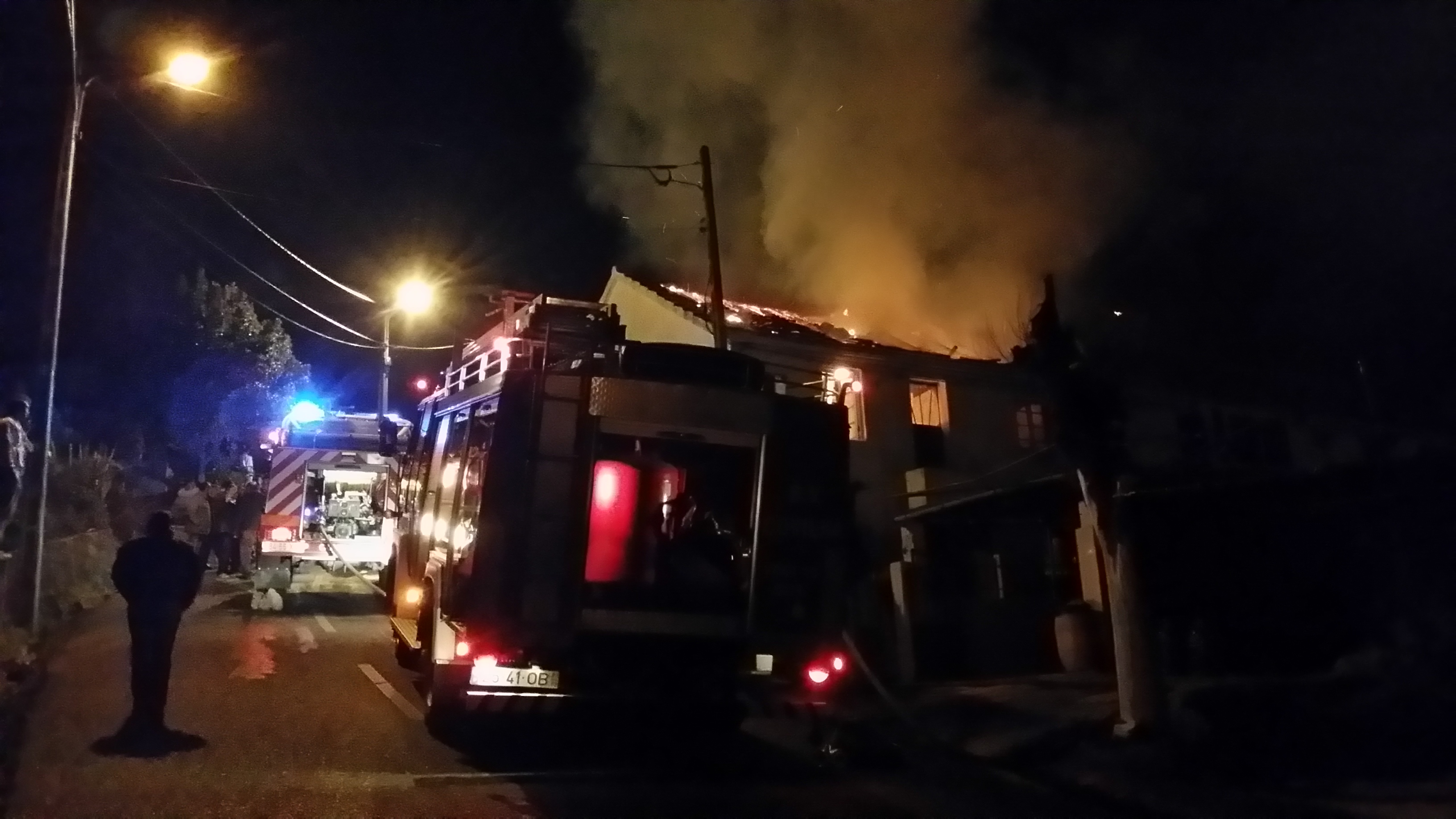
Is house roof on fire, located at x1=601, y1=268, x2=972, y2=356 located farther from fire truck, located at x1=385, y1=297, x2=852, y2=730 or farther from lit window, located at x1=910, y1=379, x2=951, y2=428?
fire truck, located at x1=385, y1=297, x2=852, y2=730

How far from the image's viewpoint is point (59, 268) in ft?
35.1

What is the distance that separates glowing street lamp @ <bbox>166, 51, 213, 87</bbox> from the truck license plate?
22.9 feet

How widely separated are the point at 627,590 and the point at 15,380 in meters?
11.4

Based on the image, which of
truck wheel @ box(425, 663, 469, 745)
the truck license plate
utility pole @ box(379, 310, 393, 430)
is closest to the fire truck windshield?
the truck license plate

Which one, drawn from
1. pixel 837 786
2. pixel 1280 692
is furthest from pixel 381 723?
pixel 1280 692

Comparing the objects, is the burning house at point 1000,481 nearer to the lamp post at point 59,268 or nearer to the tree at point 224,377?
the lamp post at point 59,268

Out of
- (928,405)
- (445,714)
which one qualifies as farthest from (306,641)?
(928,405)

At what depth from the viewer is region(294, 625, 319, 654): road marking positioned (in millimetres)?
10445

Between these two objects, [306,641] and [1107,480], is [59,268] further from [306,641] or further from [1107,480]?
[1107,480]

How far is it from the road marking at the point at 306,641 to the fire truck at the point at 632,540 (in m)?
3.16

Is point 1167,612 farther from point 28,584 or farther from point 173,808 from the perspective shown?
point 28,584

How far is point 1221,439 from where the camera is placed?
1980cm

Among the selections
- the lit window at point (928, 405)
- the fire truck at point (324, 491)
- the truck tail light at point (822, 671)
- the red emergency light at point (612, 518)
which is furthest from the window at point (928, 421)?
the truck tail light at point (822, 671)

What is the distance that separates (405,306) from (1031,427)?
12.5m
